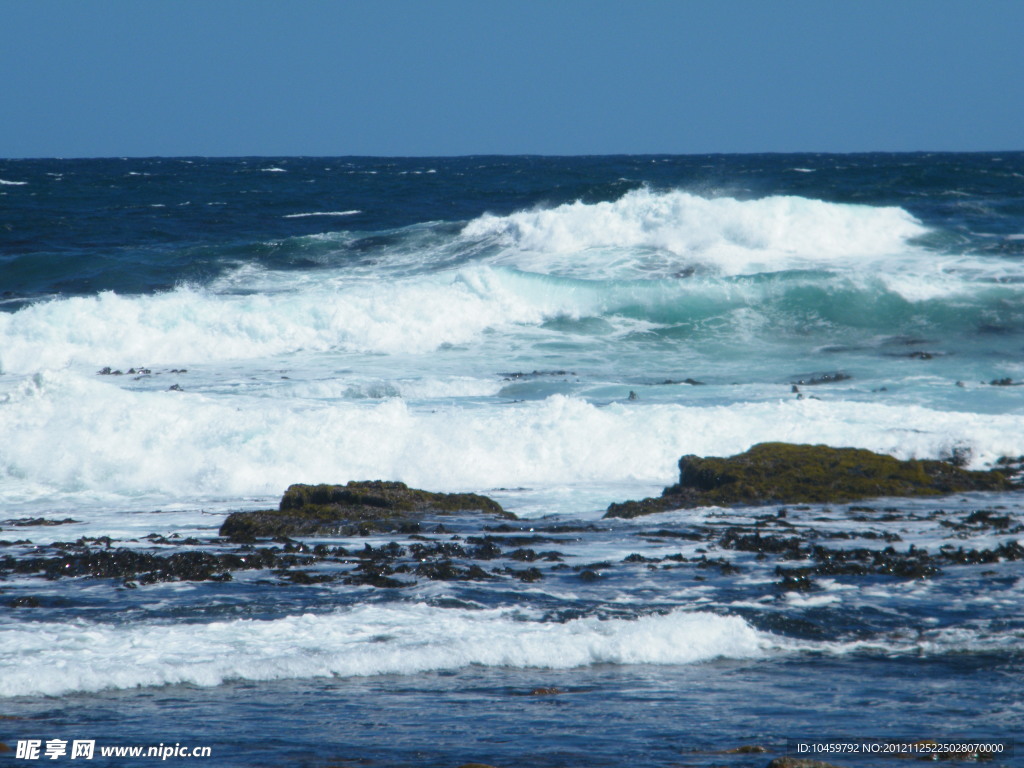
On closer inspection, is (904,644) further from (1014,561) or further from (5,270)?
(5,270)

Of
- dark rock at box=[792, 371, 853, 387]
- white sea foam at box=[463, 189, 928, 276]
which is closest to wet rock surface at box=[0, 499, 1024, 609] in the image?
dark rock at box=[792, 371, 853, 387]

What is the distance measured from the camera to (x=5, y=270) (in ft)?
97.8

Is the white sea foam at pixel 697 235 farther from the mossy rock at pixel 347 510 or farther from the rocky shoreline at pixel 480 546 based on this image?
the rocky shoreline at pixel 480 546

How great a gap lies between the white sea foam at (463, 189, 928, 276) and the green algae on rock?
53.3ft

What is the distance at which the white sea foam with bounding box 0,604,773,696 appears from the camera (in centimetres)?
596

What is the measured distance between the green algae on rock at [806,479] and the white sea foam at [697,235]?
639 inches

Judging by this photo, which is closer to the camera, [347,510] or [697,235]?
[347,510]

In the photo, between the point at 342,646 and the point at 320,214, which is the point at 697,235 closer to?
the point at 320,214

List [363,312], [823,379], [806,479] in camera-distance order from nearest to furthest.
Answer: [806,479] < [823,379] < [363,312]

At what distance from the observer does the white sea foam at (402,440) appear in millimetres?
12781

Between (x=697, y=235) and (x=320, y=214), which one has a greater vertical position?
(x=320, y=214)

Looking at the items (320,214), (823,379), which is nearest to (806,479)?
(823,379)

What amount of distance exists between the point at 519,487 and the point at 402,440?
1894 millimetres

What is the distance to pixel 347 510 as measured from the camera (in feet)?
33.3
